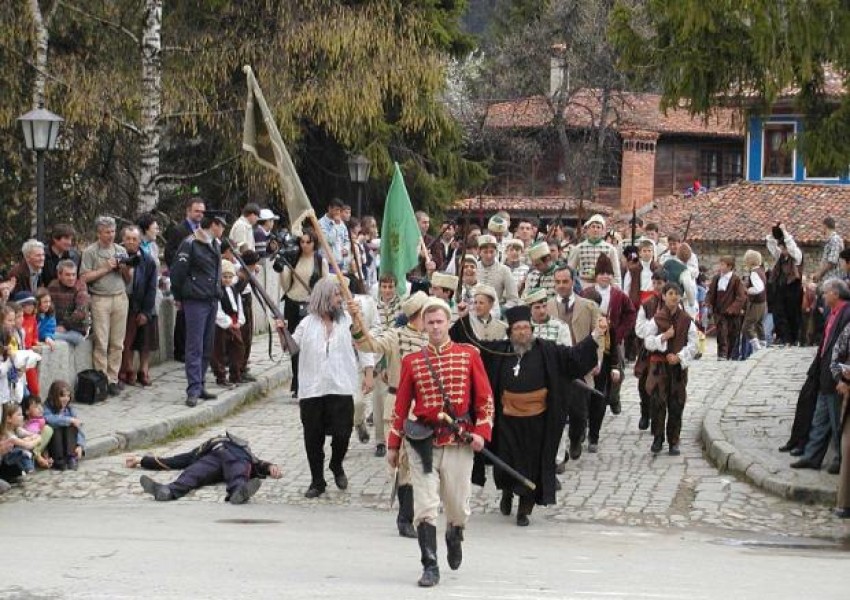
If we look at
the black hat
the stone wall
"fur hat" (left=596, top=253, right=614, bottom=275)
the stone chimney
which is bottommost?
the stone wall

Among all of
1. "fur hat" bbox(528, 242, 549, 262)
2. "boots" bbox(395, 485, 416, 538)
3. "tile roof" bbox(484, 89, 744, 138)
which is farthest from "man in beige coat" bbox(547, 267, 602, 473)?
"tile roof" bbox(484, 89, 744, 138)

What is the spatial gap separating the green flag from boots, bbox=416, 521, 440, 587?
18.3 ft

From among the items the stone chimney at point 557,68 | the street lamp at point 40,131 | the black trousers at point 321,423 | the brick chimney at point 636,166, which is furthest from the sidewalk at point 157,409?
the brick chimney at point 636,166

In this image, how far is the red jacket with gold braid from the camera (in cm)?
1073

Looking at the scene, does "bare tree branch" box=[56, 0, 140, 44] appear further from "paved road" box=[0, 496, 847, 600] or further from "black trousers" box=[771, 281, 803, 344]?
"paved road" box=[0, 496, 847, 600]

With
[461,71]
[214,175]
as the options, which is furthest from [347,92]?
[461,71]

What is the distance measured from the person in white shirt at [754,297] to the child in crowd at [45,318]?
46.3 ft

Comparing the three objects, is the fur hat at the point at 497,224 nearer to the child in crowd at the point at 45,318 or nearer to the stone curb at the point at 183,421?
the stone curb at the point at 183,421

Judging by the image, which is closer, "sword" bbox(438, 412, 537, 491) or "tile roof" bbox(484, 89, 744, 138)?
"sword" bbox(438, 412, 537, 491)

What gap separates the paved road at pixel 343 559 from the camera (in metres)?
9.46

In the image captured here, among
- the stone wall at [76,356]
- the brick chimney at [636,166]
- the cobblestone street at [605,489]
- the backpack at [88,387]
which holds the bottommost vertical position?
the cobblestone street at [605,489]

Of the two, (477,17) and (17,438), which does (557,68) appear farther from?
(17,438)

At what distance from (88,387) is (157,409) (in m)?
0.77

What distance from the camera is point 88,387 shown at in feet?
57.3
